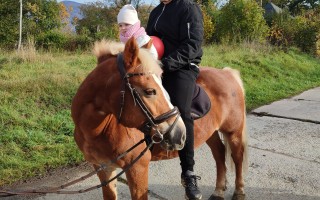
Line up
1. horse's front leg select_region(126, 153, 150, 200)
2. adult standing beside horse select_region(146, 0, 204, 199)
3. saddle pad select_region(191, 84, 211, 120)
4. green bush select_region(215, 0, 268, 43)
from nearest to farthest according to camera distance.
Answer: horse's front leg select_region(126, 153, 150, 200) → adult standing beside horse select_region(146, 0, 204, 199) → saddle pad select_region(191, 84, 211, 120) → green bush select_region(215, 0, 268, 43)

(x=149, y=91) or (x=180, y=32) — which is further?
(x=180, y=32)

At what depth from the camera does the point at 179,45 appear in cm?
283

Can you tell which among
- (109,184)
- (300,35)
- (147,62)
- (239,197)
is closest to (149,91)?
(147,62)

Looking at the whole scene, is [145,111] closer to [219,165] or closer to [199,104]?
[199,104]

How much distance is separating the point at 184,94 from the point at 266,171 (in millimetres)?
2259

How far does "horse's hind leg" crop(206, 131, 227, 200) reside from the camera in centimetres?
373

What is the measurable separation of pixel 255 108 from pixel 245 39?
21.1 ft

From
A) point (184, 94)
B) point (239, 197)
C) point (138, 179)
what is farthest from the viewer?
point (239, 197)

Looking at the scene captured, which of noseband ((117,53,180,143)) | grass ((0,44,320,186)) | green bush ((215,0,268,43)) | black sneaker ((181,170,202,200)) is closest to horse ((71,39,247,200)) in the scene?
noseband ((117,53,180,143))

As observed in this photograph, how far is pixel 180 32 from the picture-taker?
2793mm

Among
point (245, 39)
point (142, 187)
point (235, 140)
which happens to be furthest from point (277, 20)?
point (142, 187)

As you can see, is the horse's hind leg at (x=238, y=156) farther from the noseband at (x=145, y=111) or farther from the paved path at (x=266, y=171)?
the noseband at (x=145, y=111)

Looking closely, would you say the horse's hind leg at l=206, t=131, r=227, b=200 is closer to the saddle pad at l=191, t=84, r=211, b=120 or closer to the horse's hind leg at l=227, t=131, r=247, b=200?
the horse's hind leg at l=227, t=131, r=247, b=200

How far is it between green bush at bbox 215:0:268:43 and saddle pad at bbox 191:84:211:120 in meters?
10.5
